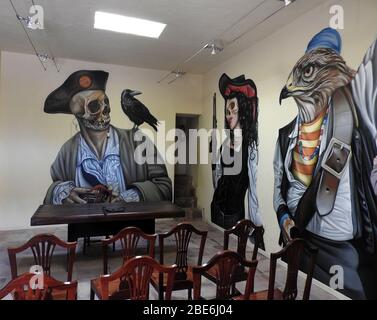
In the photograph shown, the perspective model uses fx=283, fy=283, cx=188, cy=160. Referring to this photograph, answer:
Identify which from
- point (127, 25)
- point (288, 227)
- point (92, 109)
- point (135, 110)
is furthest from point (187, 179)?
point (127, 25)

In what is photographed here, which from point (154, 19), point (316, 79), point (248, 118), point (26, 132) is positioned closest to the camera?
point (316, 79)

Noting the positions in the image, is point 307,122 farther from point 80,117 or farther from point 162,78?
point 80,117

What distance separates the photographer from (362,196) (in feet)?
9.52

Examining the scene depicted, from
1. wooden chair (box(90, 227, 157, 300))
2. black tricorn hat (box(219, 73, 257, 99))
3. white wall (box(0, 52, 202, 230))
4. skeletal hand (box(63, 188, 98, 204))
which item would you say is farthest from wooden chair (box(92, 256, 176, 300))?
white wall (box(0, 52, 202, 230))

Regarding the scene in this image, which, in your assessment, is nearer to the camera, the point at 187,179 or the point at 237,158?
the point at 237,158

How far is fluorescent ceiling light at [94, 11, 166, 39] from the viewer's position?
388 centimetres

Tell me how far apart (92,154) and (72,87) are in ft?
4.68

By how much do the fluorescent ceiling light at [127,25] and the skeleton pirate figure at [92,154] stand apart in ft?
6.29

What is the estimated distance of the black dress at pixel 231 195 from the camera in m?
5.05

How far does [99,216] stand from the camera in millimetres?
3770

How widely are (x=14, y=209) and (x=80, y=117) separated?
221cm

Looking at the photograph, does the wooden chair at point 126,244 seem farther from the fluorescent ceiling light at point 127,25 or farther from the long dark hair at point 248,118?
the fluorescent ceiling light at point 127,25

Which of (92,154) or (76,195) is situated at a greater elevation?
(92,154)

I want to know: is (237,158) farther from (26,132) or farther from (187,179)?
(26,132)
